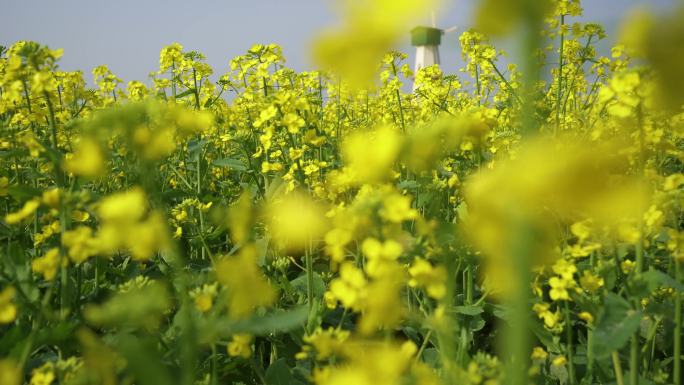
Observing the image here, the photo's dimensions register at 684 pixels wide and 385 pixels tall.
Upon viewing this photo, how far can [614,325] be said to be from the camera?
3.65 feet

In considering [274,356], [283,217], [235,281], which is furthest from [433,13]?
[274,356]

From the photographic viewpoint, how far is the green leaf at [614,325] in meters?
1.06

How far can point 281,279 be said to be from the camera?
83.1 inches

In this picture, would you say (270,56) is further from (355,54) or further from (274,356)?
(355,54)

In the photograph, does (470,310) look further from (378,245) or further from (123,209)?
(123,209)

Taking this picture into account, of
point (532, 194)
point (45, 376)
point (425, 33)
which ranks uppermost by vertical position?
point (425, 33)

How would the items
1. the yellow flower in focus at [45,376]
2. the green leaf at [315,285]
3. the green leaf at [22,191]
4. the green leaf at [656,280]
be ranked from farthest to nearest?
the green leaf at [315,285], the green leaf at [22,191], the green leaf at [656,280], the yellow flower in focus at [45,376]

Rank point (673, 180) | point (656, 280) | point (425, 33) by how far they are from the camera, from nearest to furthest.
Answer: point (656, 280)
point (673, 180)
point (425, 33)

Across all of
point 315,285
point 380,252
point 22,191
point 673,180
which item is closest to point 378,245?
point 380,252

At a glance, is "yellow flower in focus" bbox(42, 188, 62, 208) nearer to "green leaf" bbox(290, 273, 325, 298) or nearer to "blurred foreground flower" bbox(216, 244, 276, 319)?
"blurred foreground flower" bbox(216, 244, 276, 319)

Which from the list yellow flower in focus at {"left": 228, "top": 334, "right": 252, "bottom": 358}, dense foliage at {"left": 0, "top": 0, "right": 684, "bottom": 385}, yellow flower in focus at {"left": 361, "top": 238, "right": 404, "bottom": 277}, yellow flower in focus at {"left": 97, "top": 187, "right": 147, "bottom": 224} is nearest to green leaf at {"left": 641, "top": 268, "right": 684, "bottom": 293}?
dense foliage at {"left": 0, "top": 0, "right": 684, "bottom": 385}

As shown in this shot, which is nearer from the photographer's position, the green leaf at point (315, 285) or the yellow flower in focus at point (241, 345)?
the yellow flower in focus at point (241, 345)

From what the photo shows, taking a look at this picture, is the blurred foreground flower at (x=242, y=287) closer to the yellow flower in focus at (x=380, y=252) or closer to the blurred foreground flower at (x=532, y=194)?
the yellow flower in focus at (x=380, y=252)

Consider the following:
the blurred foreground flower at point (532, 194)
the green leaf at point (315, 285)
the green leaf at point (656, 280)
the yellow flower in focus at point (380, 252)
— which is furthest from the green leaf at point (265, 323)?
the green leaf at point (315, 285)
